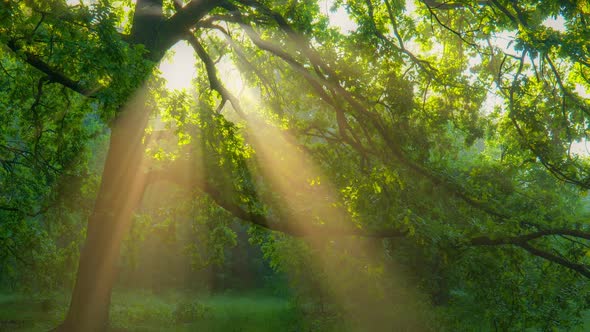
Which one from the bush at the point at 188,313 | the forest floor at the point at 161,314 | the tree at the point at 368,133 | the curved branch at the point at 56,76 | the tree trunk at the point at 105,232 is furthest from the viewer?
the bush at the point at 188,313

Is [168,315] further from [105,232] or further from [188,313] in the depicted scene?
[105,232]

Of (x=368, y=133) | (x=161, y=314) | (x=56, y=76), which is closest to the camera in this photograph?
(x=56, y=76)

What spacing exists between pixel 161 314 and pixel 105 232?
1355 cm

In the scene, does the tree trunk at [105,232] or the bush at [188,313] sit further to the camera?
the bush at [188,313]

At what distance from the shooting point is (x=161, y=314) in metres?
23.1

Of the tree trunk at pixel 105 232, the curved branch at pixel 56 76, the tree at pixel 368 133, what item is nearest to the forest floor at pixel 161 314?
the tree trunk at pixel 105 232

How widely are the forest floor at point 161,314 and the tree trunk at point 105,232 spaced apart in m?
3.41

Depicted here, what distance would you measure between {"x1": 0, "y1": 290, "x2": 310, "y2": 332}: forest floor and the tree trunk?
3.41 meters

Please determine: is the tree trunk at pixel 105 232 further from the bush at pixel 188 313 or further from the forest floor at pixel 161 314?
the bush at pixel 188 313

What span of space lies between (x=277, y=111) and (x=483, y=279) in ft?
22.7

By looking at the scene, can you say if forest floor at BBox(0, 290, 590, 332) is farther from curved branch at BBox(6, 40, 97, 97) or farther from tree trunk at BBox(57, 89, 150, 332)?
curved branch at BBox(6, 40, 97, 97)

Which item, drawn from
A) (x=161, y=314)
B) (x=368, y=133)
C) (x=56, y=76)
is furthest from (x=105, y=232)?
(x=161, y=314)

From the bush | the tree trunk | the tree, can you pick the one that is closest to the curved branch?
the tree

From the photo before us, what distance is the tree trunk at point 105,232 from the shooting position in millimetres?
10742
